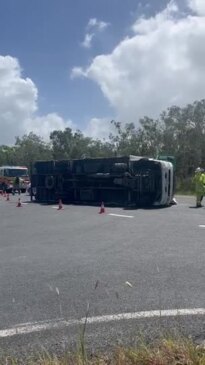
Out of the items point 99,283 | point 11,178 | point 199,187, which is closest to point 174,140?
point 11,178

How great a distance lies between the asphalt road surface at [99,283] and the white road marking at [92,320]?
10 millimetres

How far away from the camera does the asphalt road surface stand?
4816 millimetres

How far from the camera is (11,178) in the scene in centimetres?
3900

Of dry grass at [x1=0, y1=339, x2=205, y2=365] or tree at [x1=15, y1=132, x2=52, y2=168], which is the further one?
tree at [x1=15, y1=132, x2=52, y2=168]

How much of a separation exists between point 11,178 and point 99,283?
33.0 m

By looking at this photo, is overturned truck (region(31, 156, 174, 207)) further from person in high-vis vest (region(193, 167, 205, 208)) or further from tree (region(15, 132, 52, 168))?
tree (region(15, 132, 52, 168))

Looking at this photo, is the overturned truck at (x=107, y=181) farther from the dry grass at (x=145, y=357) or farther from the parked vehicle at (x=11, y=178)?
the dry grass at (x=145, y=357)

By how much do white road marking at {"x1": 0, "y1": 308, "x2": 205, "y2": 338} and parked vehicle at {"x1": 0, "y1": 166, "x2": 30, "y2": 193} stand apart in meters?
33.4

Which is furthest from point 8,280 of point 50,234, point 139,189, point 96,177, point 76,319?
point 96,177

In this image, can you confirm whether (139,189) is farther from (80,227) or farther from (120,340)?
(120,340)

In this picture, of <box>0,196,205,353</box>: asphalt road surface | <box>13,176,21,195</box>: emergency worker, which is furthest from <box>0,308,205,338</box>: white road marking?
<box>13,176,21,195</box>: emergency worker

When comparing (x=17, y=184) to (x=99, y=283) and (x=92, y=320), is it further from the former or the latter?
A: (x=92, y=320)

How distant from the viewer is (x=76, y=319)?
525 centimetres

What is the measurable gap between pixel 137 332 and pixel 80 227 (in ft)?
29.9
